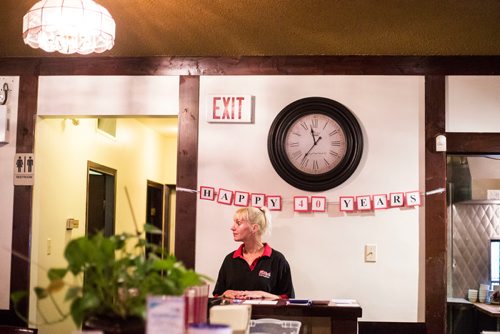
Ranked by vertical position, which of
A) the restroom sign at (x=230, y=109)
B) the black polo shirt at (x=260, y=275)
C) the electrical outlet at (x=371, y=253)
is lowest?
the black polo shirt at (x=260, y=275)

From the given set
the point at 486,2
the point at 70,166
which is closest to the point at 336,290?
the point at 486,2

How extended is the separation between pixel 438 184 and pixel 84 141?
3.39 metres

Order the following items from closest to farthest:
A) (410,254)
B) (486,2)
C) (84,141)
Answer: (486,2)
(410,254)
(84,141)

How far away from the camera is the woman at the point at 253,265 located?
4387 mm

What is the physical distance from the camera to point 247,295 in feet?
13.5

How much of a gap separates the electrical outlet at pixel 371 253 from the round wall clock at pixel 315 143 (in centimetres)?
52

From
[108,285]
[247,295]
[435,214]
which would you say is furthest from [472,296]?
[108,285]

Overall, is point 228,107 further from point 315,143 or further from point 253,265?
point 253,265

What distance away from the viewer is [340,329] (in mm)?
3592

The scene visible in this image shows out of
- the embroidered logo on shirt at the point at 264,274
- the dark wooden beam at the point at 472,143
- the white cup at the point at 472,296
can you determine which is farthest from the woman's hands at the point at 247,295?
the white cup at the point at 472,296

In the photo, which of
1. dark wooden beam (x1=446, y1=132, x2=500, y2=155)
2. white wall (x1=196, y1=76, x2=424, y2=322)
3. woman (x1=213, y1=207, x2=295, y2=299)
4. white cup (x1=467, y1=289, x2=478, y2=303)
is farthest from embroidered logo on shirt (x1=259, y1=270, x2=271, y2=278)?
white cup (x1=467, y1=289, x2=478, y2=303)

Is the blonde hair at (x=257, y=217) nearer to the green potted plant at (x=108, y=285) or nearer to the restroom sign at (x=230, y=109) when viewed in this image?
the restroom sign at (x=230, y=109)

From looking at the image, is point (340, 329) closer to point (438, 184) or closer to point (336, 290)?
point (336, 290)

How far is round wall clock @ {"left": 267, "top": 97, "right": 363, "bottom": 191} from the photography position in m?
4.90
